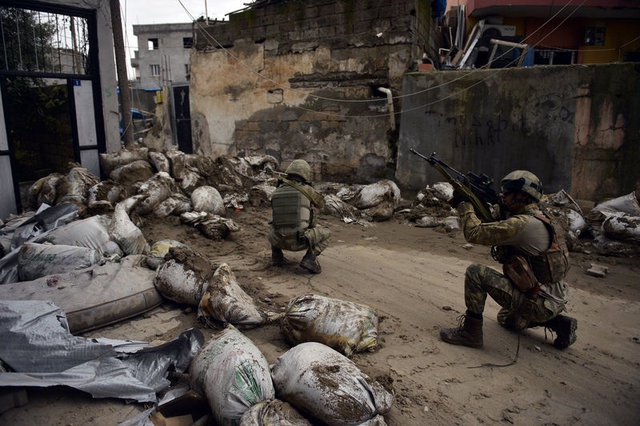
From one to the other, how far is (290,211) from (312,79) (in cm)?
494

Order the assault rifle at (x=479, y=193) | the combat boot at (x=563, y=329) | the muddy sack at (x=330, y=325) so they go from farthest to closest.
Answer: the assault rifle at (x=479, y=193), the combat boot at (x=563, y=329), the muddy sack at (x=330, y=325)

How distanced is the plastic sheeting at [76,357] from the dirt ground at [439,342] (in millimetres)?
85

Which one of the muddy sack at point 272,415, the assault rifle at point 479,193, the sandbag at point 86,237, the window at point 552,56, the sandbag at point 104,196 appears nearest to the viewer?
the muddy sack at point 272,415

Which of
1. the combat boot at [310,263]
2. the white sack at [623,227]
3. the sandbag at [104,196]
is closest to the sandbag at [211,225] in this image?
the sandbag at [104,196]

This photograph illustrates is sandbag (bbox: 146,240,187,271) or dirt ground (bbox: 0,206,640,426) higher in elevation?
sandbag (bbox: 146,240,187,271)

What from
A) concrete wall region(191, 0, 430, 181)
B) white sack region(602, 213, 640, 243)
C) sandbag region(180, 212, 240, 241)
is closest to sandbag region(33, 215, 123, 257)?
sandbag region(180, 212, 240, 241)

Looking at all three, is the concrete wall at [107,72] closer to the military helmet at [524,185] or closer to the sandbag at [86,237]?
the sandbag at [86,237]

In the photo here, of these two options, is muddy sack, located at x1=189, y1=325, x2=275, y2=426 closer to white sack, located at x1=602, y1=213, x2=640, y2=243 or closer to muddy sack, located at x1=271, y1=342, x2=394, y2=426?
muddy sack, located at x1=271, y1=342, x2=394, y2=426

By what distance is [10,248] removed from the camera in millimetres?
4324

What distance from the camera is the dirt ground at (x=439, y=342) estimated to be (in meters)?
2.33

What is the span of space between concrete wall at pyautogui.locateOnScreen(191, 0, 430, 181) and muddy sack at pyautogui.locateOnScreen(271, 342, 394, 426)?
19.7 feet

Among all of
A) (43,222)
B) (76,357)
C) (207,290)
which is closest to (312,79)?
(43,222)

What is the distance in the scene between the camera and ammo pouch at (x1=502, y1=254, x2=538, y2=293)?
2.93 meters

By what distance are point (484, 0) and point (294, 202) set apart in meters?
11.0
